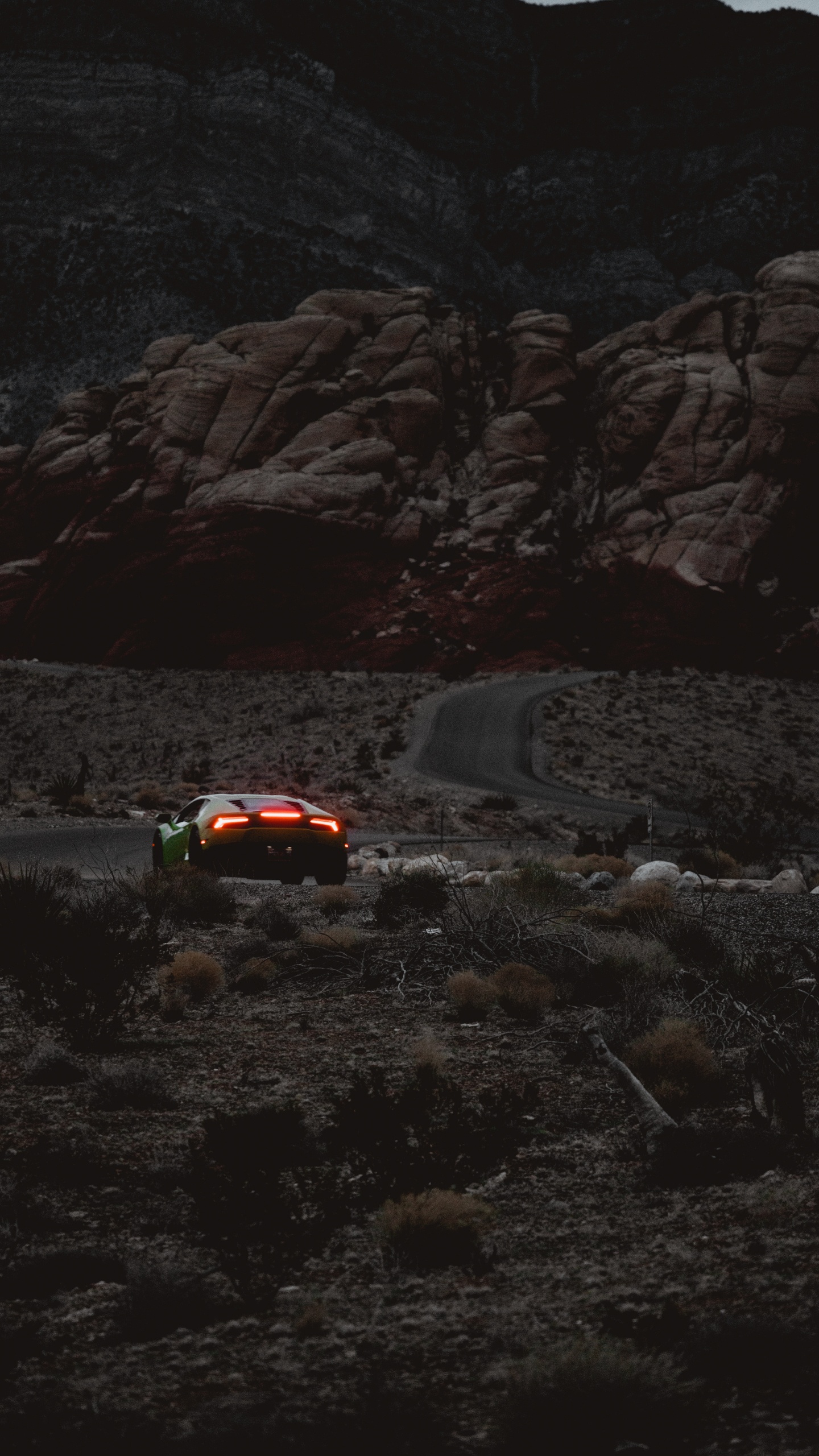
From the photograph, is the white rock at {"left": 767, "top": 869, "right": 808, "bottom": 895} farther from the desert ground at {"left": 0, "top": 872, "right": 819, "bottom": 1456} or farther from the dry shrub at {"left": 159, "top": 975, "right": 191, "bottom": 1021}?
the dry shrub at {"left": 159, "top": 975, "right": 191, "bottom": 1021}

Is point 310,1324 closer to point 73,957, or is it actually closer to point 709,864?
point 73,957

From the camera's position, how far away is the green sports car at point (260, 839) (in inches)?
570

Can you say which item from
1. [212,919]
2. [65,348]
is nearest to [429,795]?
[212,919]

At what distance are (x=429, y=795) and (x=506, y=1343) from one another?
29.1m

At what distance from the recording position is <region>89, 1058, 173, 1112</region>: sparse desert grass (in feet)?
20.5

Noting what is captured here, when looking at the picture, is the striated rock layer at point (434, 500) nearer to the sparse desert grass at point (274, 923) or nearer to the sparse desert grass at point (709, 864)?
the sparse desert grass at point (709, 864)

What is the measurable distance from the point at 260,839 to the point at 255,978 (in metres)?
5.40

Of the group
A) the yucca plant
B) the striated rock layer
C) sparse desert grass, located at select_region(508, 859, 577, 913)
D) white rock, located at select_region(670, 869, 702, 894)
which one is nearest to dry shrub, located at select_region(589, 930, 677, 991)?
sparse desert grass, located at select_region(508, 859, 577, 913)

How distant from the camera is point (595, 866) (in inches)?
744

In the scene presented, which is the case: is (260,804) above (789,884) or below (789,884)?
above

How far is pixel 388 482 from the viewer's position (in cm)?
6556

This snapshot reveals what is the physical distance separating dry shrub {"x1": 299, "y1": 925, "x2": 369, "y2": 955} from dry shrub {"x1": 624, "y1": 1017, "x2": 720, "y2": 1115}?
12.6 ft

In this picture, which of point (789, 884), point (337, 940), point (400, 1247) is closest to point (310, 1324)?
point (400, 1247)

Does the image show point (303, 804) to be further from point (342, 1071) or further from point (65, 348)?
point (65, 348)
